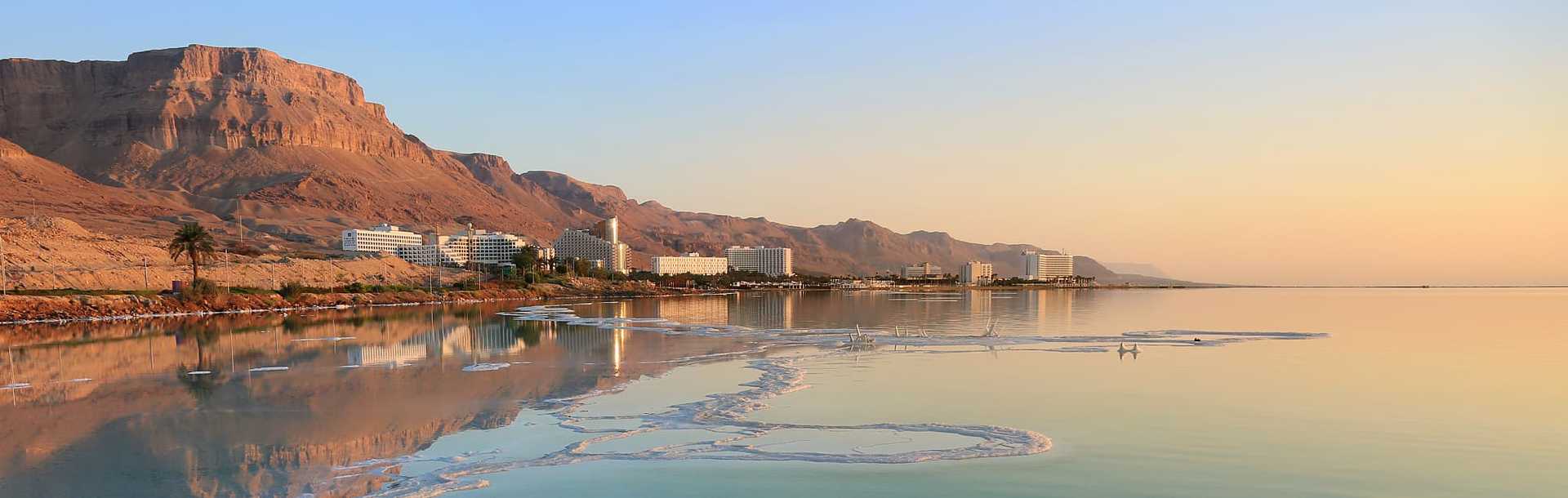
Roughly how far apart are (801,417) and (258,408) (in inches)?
457

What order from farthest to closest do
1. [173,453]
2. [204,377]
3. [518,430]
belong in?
1. [204,377]
2. [518,430]
3. [173,453]

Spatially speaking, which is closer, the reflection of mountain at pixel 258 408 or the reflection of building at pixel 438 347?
the reflection of mountain at pixel 258 408

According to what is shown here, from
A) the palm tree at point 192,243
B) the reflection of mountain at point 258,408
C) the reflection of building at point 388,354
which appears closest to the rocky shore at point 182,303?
the palm tree at point 192,243

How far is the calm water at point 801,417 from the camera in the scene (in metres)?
13.2

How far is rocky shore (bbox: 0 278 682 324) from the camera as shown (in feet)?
190

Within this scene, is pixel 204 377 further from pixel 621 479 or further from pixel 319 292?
pixel 319 292

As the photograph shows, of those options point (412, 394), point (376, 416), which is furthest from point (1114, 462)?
point (412, 394)

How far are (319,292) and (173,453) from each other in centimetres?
8512

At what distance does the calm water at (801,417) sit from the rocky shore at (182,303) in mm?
23987

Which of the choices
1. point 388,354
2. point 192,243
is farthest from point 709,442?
point 192,243

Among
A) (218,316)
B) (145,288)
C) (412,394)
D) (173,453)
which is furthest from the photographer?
(145,288)

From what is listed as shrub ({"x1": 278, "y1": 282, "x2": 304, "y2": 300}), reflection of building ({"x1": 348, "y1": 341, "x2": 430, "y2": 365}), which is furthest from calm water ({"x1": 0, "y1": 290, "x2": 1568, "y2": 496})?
shrub ({"x1": 278, "y1": 282, "x2": 304, "y2": 300})

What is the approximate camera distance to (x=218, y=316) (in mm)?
63844

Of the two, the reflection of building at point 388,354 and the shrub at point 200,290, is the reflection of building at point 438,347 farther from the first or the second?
the shrub at point 200,290
